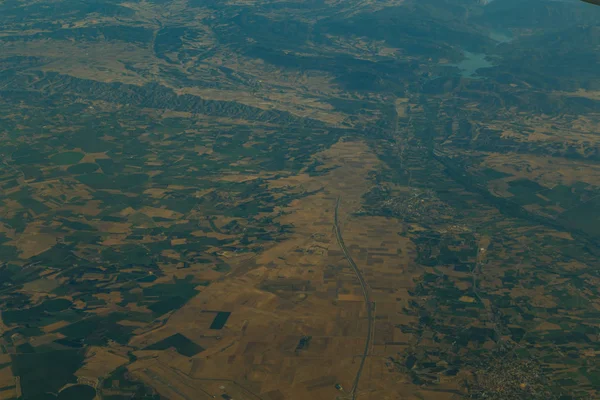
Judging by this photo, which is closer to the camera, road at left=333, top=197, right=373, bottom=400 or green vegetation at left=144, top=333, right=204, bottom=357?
road at left=333, top=197, right=373, bottom=400

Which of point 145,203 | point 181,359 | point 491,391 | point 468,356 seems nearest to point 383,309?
point 468,356

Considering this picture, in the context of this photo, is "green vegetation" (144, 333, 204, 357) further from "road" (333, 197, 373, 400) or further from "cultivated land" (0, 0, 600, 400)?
"road" (333, 197, 373, 400)

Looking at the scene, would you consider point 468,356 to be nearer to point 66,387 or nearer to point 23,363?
point 66,387

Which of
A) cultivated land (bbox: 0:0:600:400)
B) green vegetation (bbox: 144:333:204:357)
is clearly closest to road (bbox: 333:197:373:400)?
cultivated land (bbox: 0:0:600:400)

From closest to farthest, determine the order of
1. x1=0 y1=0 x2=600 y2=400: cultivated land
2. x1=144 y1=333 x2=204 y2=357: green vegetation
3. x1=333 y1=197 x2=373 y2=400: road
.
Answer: x1=0 y1=0 x2=600 y2=400: cultivated land < x1=333 y1=197 x2=373 y2=400: road < x1=144 y1=333 x2=204 y2=357: green vegetation

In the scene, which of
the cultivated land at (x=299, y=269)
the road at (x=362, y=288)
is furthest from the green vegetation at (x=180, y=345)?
the road at (x=362, y=288)

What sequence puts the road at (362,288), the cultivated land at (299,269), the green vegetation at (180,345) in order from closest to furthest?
the cultivated land at (299,269), the road at (362,288), the green vegetation at (180,345)

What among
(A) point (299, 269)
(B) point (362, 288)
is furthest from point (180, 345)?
(B) point (362, 288)

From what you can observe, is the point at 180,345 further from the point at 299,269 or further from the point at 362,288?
the point at 362,288

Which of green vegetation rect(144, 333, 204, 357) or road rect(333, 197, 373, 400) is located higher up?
road rect(333, 197, 373, 400)

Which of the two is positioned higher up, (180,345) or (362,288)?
(362,288)

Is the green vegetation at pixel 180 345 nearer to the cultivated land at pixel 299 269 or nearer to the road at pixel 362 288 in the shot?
the cultivated land at pixel 299 269

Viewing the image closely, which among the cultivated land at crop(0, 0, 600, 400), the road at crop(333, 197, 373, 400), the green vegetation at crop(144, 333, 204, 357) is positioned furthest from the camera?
the green vegetation at crop(144, 333, 204, 357)
